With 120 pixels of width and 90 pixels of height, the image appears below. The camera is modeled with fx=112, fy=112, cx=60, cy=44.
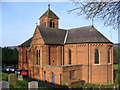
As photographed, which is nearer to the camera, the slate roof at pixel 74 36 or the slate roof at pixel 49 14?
the slate roof at pixel 74 36

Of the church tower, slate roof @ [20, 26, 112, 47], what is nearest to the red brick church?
slate roof @ [20, 26, 112, 47]

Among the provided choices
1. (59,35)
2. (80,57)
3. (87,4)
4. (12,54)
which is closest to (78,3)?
(87,4)

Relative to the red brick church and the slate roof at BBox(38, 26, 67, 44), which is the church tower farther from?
the red brick church

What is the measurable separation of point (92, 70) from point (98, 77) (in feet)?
4.92

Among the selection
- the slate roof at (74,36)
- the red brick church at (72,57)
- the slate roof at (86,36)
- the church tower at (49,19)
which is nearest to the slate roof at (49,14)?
the church tower at (49,19)

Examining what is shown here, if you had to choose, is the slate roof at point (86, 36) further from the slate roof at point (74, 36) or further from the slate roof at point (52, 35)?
the slate roof at point (52, 35)

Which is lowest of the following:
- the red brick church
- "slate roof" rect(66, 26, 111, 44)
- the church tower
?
the red brick church

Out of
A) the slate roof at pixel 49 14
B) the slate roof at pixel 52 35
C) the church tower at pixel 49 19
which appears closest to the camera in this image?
the slate roof at pixel 52 35

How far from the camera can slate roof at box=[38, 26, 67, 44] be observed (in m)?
20.6

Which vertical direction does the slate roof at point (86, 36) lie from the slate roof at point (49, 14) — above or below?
below

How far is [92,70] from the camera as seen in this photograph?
19.0 m

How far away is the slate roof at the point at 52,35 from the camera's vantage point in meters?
20.6

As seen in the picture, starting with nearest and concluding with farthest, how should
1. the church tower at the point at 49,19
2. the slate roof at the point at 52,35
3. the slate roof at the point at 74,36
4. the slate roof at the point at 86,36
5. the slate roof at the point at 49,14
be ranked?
the slate roof at the point at 86,36
the slate roof at the point at 74,36
the slate roof at the point at 52,35
the church tower at the point at 49,19
the slate roof at the point at 49,14

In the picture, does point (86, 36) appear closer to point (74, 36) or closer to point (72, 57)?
point (74, 36)
